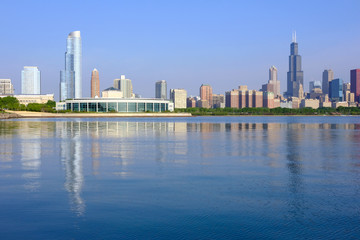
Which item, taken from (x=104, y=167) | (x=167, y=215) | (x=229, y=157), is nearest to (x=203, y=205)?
(x=167, y=215)

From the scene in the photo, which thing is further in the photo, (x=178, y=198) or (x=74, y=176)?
(x=74, y=176)

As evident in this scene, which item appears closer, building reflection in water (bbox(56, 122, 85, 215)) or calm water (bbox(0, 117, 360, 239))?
calm water (bbox(0, 117, 360, 239))

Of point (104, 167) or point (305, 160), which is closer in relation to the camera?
point (104, 167)

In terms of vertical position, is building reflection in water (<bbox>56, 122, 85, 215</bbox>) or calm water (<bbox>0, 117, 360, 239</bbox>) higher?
building reflection in water (<bbox>56, 122, 85, 215</bbox>)

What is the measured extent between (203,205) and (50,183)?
8966 millimetres

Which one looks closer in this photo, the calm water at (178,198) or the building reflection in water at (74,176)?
the calm water at (178,198)

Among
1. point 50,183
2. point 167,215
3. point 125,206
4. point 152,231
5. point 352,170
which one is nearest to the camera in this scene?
point 152,231

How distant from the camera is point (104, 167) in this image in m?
25.7

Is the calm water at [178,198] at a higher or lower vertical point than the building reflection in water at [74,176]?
lower

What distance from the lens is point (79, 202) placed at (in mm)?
16094

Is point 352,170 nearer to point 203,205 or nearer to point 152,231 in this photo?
point 203,205

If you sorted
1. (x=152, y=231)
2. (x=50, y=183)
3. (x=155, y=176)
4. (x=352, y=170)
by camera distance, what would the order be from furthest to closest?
(x=352, y=170), (x=155, y=176), (x=50, y=183), (x=152, y=231)

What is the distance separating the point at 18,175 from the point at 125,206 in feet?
33.3

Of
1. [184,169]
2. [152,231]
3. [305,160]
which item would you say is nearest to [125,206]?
[152,231]
